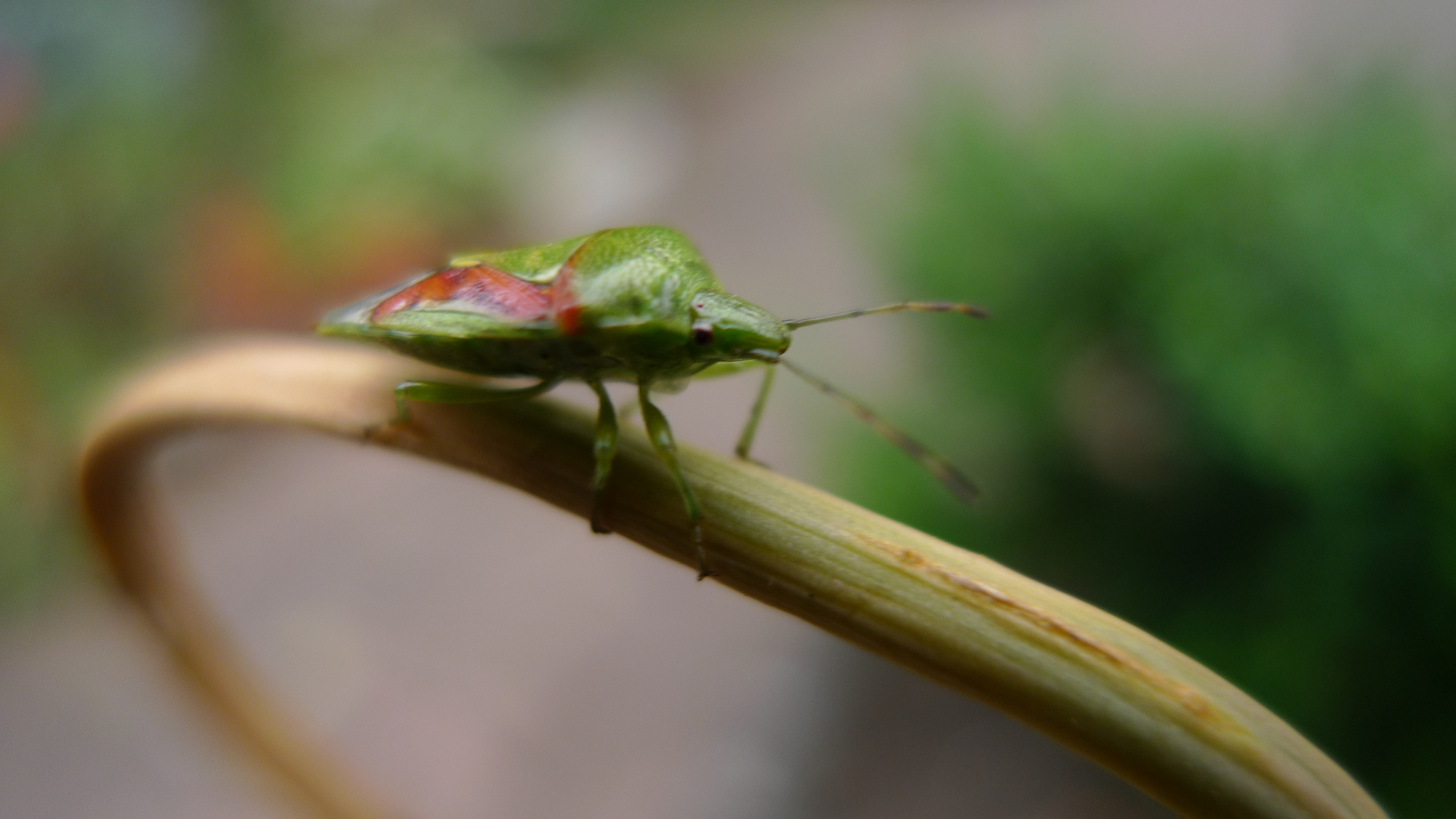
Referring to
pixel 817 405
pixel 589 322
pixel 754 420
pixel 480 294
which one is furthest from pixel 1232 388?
pixel 480 294

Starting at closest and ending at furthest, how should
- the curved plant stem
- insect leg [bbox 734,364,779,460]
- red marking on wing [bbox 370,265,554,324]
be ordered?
the curved plant stem, red marking on wing [bbox 370,265,554,324], insect leg [bbox 734,364,779,460]

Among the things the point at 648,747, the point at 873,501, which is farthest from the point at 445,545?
the point at 873,501

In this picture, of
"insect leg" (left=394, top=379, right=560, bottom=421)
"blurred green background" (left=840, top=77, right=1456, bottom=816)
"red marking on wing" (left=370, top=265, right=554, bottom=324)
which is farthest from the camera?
"blurred green background" (left=840, top=77, right=1456, bottom=816)

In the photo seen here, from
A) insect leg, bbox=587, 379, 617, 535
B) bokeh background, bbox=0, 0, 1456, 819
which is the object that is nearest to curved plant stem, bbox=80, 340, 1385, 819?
insect leg, bbox=587, 379, 617, 535

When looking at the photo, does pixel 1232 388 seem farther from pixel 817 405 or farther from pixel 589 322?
pixel 589 322

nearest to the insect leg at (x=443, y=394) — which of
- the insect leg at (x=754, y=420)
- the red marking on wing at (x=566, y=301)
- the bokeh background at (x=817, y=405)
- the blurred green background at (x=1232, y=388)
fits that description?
the red marking on wing at (x=566, y=301)

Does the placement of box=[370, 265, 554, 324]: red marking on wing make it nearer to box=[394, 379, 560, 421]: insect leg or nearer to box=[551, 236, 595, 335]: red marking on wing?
box=[551, 236, 595, 335]: red marking on wing

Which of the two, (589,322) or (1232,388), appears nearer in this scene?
(589,322)

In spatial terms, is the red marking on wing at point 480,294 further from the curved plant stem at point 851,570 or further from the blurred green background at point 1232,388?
the blurred green background at point 1232,388
